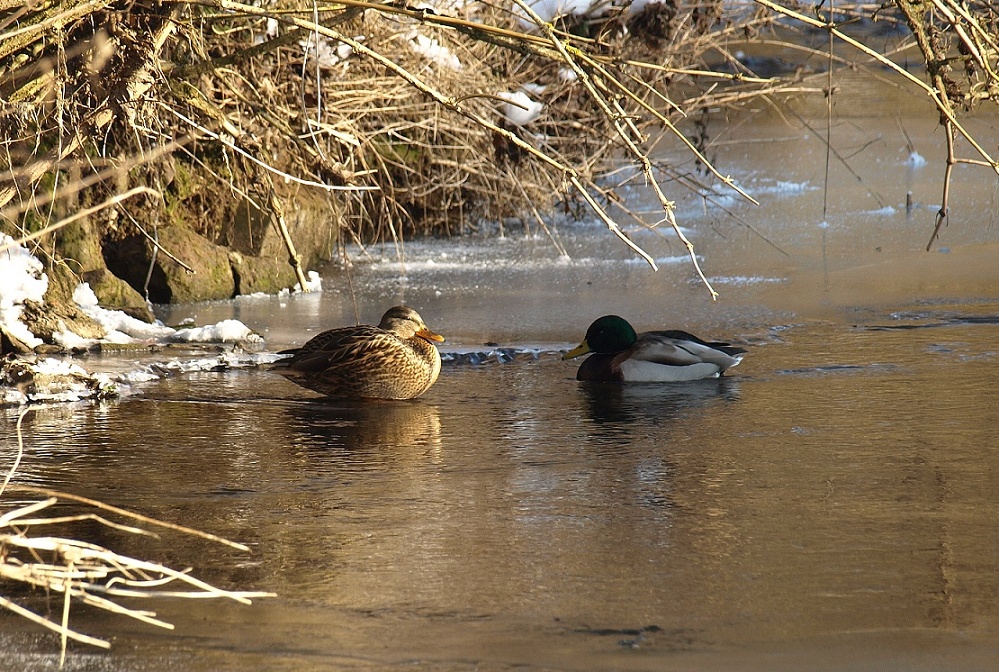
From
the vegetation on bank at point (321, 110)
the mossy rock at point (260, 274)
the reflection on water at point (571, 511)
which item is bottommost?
the reflection on water at point (571, 511)

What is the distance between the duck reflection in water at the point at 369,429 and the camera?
16.9 feet

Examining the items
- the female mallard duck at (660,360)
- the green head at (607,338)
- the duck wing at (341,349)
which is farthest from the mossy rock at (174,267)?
the female mallard duck at (660,360)

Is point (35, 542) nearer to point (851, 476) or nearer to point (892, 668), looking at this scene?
point (892, 668)

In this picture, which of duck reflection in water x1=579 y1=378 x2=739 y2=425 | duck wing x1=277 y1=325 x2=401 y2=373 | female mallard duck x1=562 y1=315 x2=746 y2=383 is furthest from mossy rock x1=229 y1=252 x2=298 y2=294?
duck reflection in water x1=579 y1=378 x2=739 y2=425

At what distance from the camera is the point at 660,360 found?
21.3 ft

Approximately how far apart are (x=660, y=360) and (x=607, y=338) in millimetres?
300

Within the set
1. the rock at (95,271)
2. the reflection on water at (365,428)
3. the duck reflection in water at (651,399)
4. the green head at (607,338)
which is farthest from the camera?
the rock at (95,271)

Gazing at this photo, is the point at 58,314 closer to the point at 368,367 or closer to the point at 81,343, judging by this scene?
the point at 81,343

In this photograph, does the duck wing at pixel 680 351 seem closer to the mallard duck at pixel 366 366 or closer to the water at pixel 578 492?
the water at pixel 578 492

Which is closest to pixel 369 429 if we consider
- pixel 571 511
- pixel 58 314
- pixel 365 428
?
pixel 365 428

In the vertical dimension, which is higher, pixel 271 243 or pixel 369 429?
pixel 271 243

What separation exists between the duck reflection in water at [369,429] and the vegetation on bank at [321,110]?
1.02 m

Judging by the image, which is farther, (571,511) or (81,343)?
(81,343)

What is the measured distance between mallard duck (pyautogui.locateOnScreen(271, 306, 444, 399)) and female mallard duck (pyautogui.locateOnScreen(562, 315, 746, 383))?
841 mm
